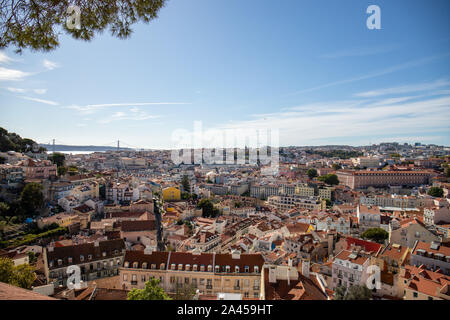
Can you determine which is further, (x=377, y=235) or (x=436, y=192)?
(x=436, y=192)

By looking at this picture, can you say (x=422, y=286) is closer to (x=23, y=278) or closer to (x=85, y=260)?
(x=23, y=278)

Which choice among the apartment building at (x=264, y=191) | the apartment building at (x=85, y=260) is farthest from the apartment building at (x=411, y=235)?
the apartment building at (x=264, y=191)

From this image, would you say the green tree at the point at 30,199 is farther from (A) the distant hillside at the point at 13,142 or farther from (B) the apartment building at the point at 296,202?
(B) the apartment building at the point at 296,202

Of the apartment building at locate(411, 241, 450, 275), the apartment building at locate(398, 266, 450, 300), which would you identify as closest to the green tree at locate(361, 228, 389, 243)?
the apartment building at locate(411, 241, 450, 275)

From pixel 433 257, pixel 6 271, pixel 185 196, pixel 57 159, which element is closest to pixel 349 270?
pixel 433 257

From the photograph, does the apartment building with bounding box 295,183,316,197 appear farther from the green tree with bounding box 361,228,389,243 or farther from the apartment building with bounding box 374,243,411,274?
the apartment building with bounding box 374,243,411,274
